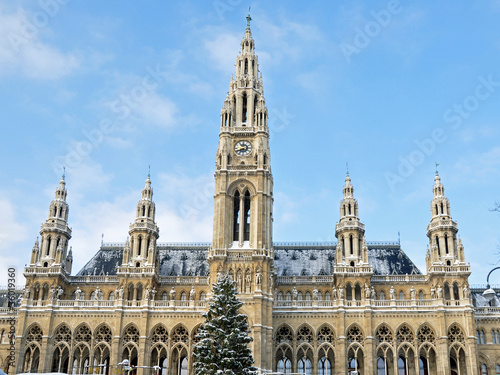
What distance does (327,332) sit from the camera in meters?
69.2

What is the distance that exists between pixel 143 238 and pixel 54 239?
10.9 metres

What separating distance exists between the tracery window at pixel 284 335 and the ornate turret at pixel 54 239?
27.2 metres

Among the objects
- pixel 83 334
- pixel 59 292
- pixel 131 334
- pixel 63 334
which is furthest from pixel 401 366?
pixel 59 292

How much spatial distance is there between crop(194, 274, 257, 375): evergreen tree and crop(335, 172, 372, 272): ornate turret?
2306 centimetres


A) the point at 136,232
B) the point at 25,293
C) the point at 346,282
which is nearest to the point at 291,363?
the point at 346,282

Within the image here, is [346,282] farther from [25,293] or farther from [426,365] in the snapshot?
[25,293]

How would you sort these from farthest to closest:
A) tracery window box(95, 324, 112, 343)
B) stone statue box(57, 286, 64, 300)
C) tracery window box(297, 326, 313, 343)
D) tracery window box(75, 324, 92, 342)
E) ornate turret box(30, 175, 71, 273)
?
ornate turret box(30, 175, 71, 273), stone statue box(57, 286, 64, 300), tracery window box(75, 324, 92, 342), tracery window box(95, 324, 112, 343), tracery window box(297, 326, 313, 343)

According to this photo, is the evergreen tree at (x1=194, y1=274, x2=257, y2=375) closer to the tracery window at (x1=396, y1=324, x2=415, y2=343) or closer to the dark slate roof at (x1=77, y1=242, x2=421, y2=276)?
the tracery window at (x1=396, y1=324, x2=415, y2=343)

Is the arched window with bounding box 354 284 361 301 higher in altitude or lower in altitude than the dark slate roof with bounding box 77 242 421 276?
lower

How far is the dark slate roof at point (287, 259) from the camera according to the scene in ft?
267

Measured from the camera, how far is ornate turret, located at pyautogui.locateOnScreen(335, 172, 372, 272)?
74.1 metres

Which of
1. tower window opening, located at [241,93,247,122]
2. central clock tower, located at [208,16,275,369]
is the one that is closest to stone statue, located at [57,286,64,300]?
central clock tower, located at [208,16,275,369]

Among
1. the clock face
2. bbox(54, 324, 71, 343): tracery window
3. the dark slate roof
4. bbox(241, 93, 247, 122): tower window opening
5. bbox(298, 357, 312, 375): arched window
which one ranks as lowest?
bbox(298, 357, 312, 375): arched window

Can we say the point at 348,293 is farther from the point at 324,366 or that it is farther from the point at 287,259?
the point at 287,259
